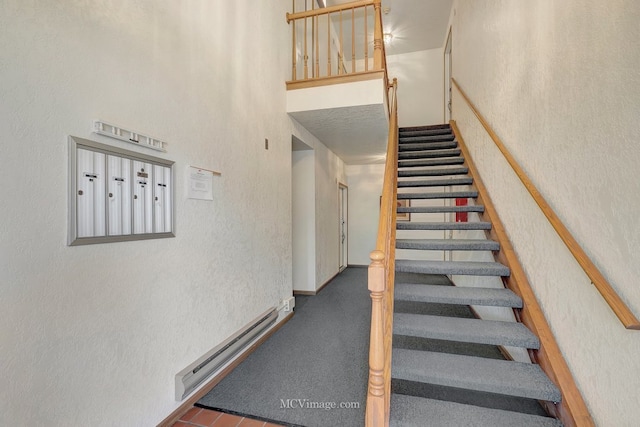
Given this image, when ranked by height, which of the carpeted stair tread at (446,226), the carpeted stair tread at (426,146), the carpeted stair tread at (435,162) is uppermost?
the carpeted stair tread at (426,146)

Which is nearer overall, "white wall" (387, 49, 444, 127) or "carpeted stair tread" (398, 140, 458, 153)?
"carpeted stair tread" (398, 140, 458, 153)

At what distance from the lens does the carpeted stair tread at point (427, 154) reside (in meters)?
3.88

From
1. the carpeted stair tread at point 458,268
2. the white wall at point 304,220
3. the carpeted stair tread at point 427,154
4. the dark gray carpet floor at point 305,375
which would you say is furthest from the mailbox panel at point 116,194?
the carpeted stair tread at point 427,154

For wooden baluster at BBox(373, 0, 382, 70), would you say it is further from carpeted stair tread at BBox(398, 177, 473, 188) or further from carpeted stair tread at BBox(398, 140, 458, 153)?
carpeted stair tread at BBox(398, 140, 458, 153)

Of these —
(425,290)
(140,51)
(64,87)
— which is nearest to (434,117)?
(425,290)

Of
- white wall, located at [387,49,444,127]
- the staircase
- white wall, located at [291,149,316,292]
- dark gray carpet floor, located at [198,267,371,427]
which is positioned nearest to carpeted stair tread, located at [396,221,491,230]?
the staircase

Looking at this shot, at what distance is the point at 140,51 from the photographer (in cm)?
149

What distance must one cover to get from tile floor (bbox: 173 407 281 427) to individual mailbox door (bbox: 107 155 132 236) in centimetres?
122

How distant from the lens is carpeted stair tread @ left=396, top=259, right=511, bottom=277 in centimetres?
213

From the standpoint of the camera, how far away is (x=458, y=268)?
2201mm

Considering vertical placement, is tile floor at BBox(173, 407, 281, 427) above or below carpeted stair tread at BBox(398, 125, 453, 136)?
below

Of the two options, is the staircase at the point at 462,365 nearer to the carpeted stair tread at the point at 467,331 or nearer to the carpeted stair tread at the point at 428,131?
the carpeted stair tread at the point at 467,331

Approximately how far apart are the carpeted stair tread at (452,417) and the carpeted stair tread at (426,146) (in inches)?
138

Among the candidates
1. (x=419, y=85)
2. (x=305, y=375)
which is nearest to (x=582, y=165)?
(x=305, y=375)
